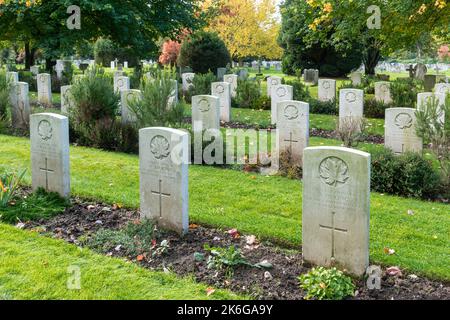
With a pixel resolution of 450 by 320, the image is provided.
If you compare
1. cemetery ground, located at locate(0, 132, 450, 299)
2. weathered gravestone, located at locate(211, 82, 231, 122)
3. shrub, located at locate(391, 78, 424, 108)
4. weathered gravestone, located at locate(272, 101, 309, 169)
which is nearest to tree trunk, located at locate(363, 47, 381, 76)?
shrub, located at locate(391, 78, 424, 108)

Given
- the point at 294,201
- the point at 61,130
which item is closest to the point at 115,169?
the point at 61,130

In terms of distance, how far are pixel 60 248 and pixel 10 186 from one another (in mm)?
1715

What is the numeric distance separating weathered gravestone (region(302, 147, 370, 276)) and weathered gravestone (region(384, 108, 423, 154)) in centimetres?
530

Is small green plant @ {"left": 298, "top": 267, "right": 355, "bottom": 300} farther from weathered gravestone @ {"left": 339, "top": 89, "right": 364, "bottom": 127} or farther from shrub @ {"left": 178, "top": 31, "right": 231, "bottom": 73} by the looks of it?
shrub @ {"left": 178, "top": 31, "right": 231, "bottom": 73}

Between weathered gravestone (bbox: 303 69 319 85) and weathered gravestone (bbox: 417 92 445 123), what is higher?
weathered gravestone (bbox: 303 69 319 85)

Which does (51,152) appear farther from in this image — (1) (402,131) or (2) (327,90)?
(2) (327,90)

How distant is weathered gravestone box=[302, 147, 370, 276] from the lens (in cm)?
503

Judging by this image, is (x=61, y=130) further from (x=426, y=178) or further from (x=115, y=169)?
(x=426, y=178)

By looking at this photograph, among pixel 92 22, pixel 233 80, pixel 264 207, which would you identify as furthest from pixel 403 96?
pixel 92 22

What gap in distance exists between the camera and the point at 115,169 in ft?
30.3

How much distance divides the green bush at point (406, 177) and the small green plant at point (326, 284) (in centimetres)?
378

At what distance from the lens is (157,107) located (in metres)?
10.8

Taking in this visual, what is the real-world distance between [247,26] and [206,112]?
95.5 ft

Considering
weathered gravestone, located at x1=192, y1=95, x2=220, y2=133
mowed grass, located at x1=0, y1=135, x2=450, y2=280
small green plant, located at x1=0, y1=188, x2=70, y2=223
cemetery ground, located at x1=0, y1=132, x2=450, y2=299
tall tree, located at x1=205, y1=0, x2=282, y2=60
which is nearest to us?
cemetery ground, located at x1=0, y1=132, x2=450, y2=299
